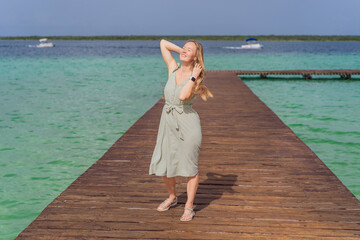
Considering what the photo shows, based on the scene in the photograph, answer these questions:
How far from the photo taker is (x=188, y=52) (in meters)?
3.35

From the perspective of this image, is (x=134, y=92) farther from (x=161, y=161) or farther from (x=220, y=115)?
(x=161, y=161)

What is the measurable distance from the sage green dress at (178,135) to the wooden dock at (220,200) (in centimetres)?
62

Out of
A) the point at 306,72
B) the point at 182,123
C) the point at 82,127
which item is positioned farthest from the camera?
the point at 306,72

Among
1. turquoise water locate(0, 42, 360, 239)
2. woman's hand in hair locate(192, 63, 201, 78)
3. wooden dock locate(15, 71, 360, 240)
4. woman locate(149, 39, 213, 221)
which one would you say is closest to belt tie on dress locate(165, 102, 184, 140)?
woman locate(149, 39, 213, 221)

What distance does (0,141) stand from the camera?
35.4 ft

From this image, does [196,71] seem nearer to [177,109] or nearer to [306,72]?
[177,109]

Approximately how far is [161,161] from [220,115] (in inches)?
266

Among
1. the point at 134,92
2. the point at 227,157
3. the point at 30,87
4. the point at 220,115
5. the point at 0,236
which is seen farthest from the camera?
the point at 30,87

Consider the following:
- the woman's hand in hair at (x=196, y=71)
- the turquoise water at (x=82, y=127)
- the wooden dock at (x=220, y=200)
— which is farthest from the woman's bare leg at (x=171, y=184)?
the turquoise water at (x=82, y=127)

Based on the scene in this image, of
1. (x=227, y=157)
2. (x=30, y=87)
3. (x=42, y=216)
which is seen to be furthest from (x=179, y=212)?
(x=30, y=87)

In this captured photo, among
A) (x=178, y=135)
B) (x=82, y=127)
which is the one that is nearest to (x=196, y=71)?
(x=178, y=135)

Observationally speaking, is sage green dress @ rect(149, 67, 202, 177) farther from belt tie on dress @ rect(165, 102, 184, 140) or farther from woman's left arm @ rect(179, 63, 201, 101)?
woman's left arm @ rect(179, 63, 201, 101)

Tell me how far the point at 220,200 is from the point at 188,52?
1.89 m

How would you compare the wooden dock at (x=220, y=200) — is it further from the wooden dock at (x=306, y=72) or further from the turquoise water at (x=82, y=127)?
the wooden dock at (x=306, y=72)
